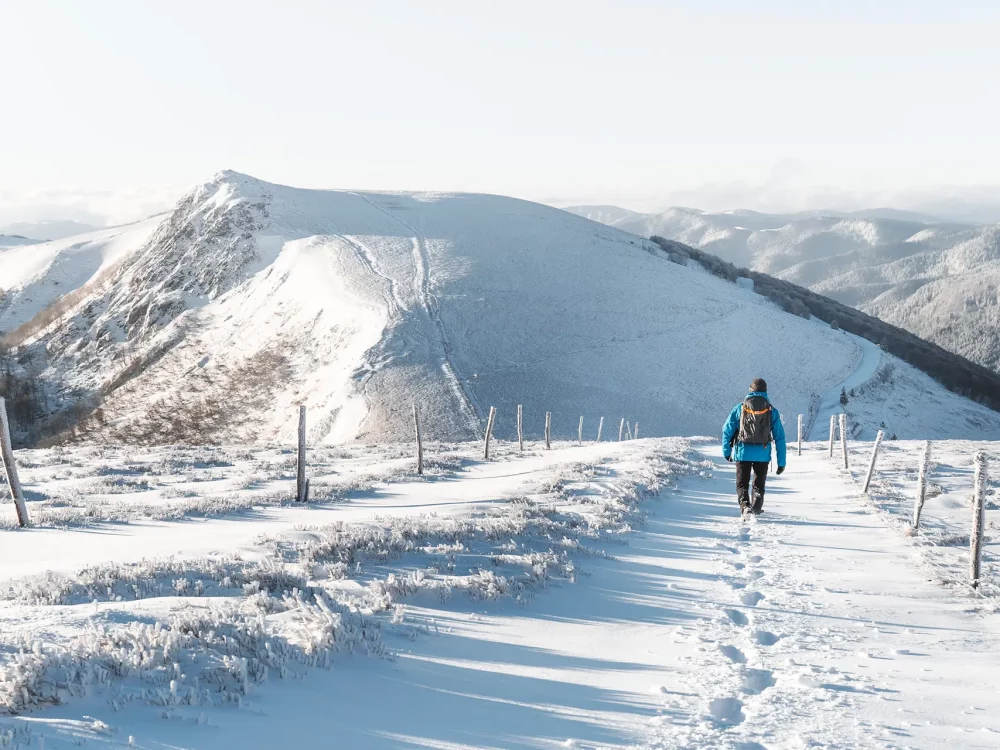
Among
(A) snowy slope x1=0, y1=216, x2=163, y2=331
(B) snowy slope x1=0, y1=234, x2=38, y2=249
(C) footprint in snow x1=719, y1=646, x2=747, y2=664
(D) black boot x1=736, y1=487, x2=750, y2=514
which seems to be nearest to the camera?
(C) footprint in snow x1=719, y1=646, x2=747, y2=664

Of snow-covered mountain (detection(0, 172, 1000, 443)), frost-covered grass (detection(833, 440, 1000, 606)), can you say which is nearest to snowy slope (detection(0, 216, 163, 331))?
snow-covered mountain (detection(0, 172, 1000, 443))

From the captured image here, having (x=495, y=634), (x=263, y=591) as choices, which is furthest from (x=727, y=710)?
(x=263, y=591)

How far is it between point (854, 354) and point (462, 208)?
51.5 metres

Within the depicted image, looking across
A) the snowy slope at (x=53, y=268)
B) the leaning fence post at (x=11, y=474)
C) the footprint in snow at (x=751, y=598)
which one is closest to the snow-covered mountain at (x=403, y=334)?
the snowy slope at (x=53, y=268)

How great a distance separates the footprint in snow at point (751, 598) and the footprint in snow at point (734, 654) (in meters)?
1.66

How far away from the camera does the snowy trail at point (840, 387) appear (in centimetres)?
5922

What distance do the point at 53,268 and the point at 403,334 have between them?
78.7 m

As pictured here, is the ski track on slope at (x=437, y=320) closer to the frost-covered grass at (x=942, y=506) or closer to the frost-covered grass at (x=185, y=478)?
the frost-covered grass at (x=185, y=478)

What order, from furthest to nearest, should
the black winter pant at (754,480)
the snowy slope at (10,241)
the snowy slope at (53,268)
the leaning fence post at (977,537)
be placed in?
the snowy slope at (10,241)
the snowy slope at (53,268)
the black winter pant at (754,480)
the leaning fence post at (977,537)

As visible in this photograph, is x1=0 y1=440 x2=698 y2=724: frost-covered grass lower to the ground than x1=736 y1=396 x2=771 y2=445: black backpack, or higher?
lower

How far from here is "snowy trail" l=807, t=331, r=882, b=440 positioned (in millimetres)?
59219

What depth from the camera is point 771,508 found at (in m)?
16.1

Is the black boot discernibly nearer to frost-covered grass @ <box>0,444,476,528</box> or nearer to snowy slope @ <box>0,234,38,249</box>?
frost-covered grass @ <box>0,444,476,528</box>

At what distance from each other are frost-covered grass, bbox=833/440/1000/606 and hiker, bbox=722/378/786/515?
2.39m
